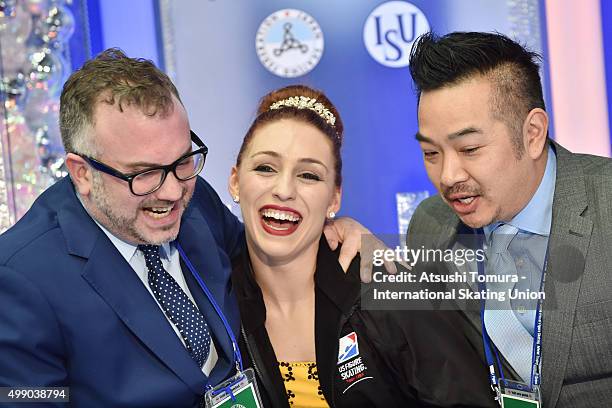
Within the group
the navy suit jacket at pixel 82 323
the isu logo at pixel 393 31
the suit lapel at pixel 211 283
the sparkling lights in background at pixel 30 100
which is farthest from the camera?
the isu logo at pixel 393 31

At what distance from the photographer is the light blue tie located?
8.31 feet

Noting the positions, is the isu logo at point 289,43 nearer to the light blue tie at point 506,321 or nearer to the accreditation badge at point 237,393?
the light blue tie at point 506,321

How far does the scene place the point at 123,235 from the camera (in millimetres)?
2320

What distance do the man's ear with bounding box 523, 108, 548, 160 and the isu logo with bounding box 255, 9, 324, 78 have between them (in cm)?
191

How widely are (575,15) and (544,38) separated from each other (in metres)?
0.20

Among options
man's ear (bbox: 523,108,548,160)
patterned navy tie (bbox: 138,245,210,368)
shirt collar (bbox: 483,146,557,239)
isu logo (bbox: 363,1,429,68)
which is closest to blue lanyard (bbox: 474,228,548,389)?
→ shirt collar (bbox: 483,146,557,239)

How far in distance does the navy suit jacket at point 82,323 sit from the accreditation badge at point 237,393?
0.04 meters

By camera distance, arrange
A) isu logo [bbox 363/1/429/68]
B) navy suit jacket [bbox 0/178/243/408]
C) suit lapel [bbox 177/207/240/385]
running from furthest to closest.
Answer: isu logo [bbox 363/1/429/68], suit lapel [bbox 177/207/240/385], navy suit jacket [bbox 0/178/243/408]

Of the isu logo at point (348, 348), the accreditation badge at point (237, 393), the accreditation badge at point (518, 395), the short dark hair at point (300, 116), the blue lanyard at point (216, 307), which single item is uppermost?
the short dark hair at point (300, 116)

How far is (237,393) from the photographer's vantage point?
2.32 m

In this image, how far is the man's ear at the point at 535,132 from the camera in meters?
2.54

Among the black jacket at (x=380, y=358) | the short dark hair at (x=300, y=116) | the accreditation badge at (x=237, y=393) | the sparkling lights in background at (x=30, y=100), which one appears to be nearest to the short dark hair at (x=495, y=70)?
the short dark hair at (x=300, y=116)

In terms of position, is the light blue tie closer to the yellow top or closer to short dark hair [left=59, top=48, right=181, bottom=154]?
the yellow top

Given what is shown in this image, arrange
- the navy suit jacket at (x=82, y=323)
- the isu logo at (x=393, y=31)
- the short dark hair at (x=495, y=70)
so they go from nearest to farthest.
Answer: the navy suit jacket at (x=82, y=323) < the short dark hair at (x=495, y=70) < the isu logo at (x=393, y=31)
